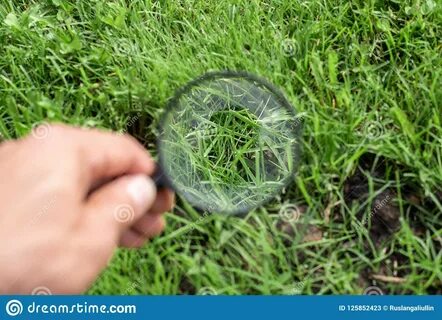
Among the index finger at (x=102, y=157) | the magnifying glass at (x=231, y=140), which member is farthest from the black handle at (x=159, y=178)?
the magnifying glass at (x=231, y=140)

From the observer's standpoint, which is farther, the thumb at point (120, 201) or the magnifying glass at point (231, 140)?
the magnifying glass at point (231, 140)

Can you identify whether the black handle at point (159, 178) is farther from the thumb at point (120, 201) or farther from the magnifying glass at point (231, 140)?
the magnifying glass at point (231, 140)

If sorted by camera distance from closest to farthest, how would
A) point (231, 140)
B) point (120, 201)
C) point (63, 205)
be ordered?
point (63, 205)
point (120, 201)
point (231, 140)

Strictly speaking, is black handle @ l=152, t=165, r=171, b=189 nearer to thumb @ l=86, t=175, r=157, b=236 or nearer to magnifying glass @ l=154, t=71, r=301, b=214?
thumb @ l=86, t=175, r=157, b=236

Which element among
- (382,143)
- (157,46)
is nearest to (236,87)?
(157,46)

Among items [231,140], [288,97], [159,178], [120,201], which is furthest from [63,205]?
[288,97]

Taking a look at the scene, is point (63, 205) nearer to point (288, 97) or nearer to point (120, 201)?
point (120, 201)

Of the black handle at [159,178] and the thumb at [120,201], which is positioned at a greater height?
the thumb at [120,201]

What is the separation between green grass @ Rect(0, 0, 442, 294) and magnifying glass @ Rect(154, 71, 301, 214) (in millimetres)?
76

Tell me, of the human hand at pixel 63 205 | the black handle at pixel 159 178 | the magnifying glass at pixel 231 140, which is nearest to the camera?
the human hand at pixel 63 205

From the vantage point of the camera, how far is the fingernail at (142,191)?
2.45 m

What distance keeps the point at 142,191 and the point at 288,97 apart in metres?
0.92

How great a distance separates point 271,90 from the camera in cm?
308

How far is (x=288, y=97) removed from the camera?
10.1 feet
